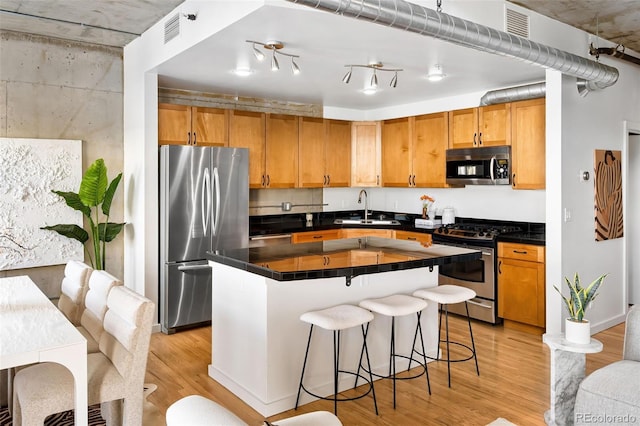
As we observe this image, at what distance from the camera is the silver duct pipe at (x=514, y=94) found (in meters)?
4.96

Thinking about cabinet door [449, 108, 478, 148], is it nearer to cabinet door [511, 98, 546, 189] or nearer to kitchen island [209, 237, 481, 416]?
cabinet door [511, 98, 546, 189]

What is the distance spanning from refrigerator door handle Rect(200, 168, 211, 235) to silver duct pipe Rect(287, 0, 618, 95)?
2829mm

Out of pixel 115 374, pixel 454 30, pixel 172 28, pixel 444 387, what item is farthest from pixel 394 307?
pixel 172 28

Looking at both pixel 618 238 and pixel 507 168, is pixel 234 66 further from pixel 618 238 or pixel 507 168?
pixel 618 238

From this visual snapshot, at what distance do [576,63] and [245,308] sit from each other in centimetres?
324

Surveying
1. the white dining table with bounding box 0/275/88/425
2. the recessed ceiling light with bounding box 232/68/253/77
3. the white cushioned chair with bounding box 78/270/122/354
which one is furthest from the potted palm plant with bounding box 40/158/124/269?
the white dining table with bounding box 0/275/88/425

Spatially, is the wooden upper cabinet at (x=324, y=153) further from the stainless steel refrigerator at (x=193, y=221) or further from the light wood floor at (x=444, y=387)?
the light wood floor at (x=444, y=387)

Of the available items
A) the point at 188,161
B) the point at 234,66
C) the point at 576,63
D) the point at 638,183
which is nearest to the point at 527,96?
the point at 576,63

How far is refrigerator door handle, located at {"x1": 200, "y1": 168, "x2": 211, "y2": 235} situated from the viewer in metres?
5.12

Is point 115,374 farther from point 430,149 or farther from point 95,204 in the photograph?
point 430,149

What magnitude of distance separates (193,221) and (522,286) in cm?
339

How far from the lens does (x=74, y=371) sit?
7.31 ft

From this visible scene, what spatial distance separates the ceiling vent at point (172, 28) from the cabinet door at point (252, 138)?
5.17 ft

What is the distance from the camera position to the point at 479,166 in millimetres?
5586
